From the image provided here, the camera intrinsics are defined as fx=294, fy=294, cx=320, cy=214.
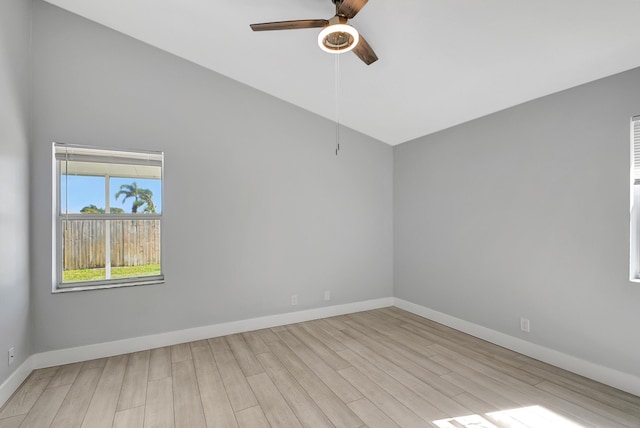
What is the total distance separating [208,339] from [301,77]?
3200 mm

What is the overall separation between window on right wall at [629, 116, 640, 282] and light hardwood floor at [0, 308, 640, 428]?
1022mm

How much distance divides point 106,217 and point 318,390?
106 inches

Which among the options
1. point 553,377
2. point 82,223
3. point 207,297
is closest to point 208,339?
point 207,297

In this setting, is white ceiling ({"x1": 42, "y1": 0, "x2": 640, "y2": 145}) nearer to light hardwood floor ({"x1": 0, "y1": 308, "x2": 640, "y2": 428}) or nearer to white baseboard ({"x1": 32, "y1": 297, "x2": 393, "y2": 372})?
light hardwood floor ({"x1": 0, "y1": 308, "x2": 640, "y2": 428})

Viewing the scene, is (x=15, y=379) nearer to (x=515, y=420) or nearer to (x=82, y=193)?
(x=82, y=193)

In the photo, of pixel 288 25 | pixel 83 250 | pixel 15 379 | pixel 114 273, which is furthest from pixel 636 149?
pixel 15 379

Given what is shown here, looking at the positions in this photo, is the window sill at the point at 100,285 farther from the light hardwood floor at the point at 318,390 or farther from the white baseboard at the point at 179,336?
the light hardwood floor at the point at 318,390

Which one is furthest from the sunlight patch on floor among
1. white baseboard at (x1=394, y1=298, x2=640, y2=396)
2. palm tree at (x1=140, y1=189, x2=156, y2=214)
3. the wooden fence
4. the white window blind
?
palm tree at (x1=140, y1=189, x2=156, y2=214)

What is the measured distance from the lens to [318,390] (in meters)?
2.41

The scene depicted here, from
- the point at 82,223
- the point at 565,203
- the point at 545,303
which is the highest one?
the point at 565,203

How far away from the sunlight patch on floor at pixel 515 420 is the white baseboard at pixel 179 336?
88.1 inches

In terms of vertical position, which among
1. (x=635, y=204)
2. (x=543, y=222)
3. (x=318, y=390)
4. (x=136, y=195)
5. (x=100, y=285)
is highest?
(x=136, y=195)

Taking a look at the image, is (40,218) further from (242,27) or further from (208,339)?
(242,27)

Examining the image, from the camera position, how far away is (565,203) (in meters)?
2.75
